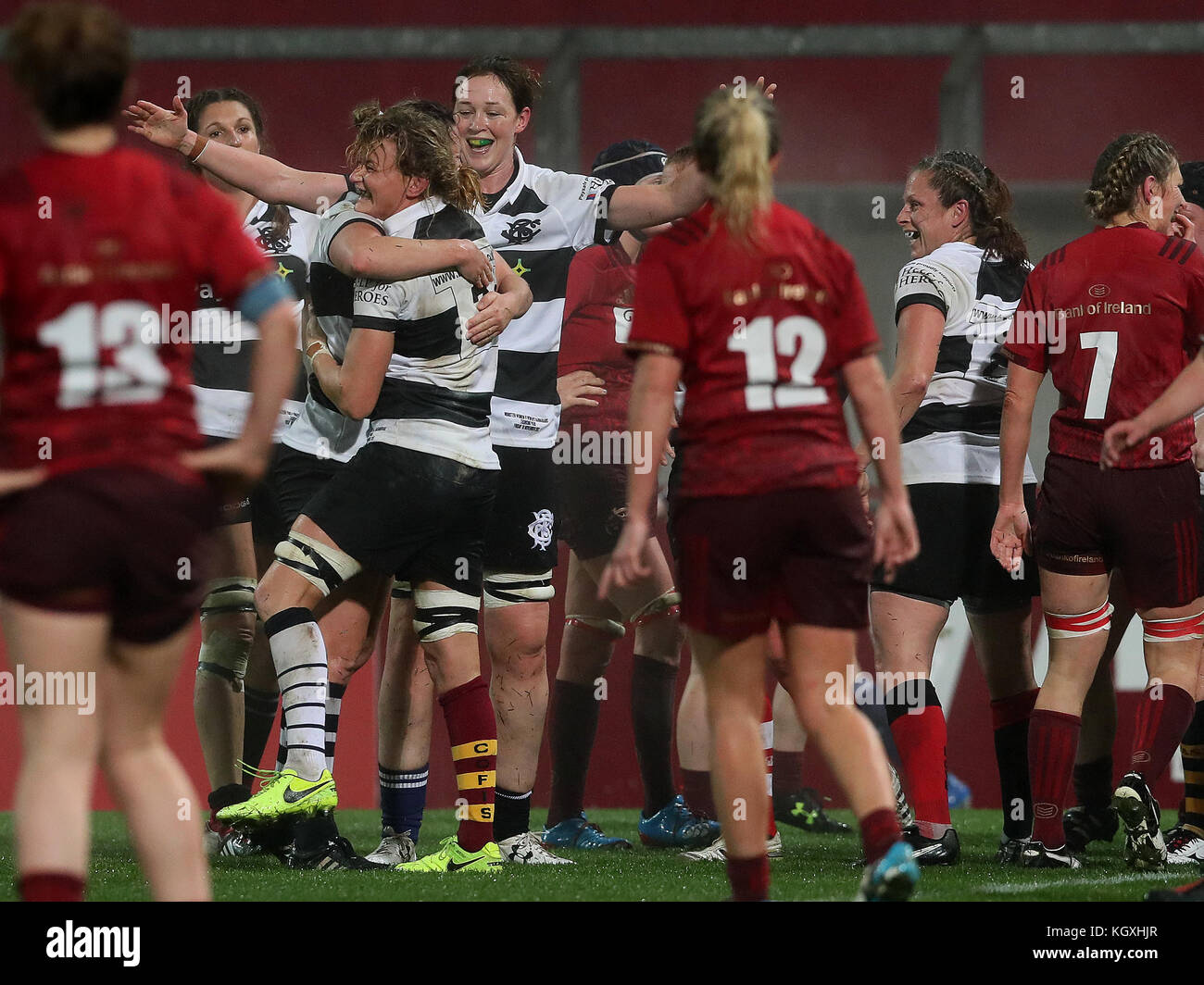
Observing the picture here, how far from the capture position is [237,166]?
4.56 meters

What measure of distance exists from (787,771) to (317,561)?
7.51 feet

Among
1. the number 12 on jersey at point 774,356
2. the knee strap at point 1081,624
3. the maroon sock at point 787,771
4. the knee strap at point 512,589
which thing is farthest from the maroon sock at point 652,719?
the number 12 on jersey at point 774,356

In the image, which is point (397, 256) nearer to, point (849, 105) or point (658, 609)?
point (658, 609)

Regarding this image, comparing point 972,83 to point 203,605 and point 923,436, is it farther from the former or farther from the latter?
point 203,605

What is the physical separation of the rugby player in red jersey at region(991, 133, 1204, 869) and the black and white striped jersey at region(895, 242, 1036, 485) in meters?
0.26

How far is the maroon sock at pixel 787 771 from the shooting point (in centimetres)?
560

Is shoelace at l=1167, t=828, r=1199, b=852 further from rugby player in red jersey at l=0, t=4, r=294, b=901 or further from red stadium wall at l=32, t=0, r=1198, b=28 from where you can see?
red stadium wall at l=32, t=0, r=1198, b=28

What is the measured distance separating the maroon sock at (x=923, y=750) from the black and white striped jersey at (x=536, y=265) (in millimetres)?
1298

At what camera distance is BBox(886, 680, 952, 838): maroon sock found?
4387mm

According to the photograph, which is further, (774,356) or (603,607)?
(603,607)

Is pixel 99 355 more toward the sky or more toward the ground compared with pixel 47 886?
more toward the sky

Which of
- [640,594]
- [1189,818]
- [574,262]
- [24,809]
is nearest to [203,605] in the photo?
[640,594]

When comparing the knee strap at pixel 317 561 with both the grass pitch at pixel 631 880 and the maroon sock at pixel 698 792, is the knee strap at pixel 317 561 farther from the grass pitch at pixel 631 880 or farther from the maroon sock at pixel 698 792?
the maroon sock at pixel 698 792

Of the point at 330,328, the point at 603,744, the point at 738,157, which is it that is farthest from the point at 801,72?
the point at 738,157
